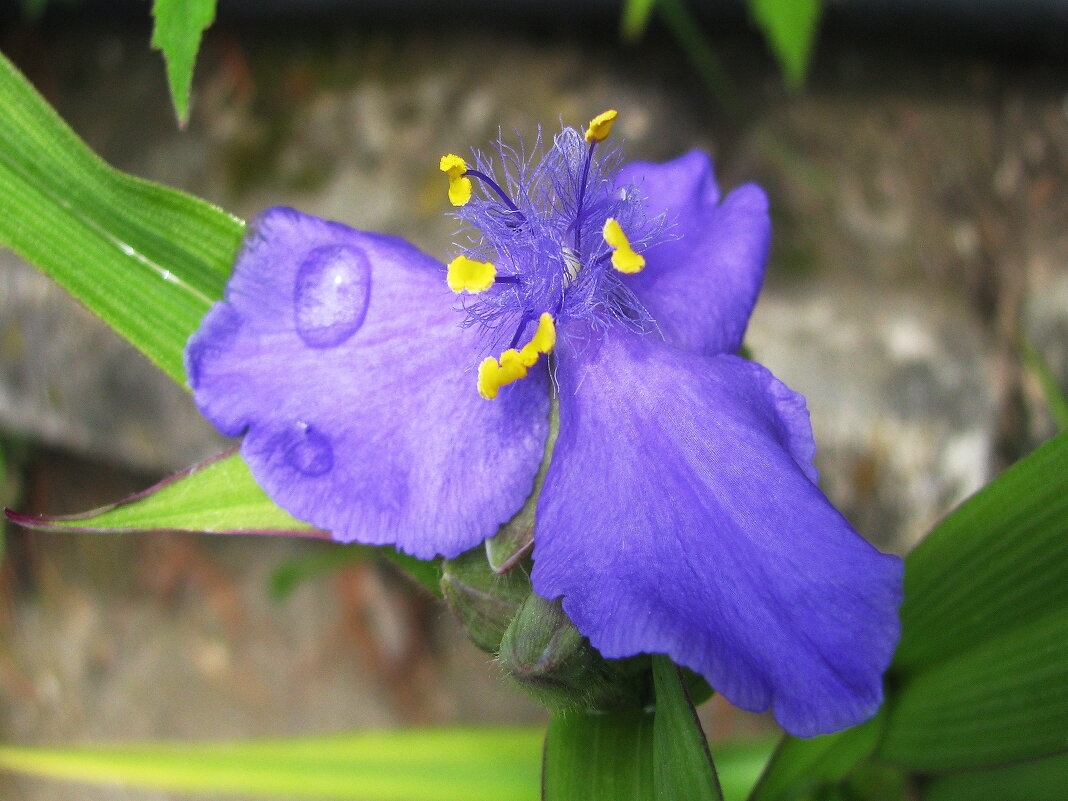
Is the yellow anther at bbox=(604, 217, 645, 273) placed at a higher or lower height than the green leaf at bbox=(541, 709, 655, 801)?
higher

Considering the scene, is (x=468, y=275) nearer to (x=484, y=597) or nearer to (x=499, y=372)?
(x=499, y=372)

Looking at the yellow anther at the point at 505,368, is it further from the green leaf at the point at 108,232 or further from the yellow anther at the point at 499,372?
the green leaf at the point at 108,232

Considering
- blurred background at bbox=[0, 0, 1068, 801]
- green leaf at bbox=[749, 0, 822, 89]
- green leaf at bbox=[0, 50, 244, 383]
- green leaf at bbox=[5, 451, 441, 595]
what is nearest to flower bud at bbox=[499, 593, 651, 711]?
green leaf at bbox=[5, 451, 441, 595]

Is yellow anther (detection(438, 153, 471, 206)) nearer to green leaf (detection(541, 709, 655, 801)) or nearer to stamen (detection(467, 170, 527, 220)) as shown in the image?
stamen (detection(467, 170, 527, 220))

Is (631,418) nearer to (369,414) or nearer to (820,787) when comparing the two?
(369,414)

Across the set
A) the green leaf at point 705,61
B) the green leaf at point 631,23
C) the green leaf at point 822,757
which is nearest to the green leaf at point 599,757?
the green leaf at point 822,757

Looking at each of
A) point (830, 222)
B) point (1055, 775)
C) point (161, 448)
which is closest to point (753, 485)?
point (1055, 775)
